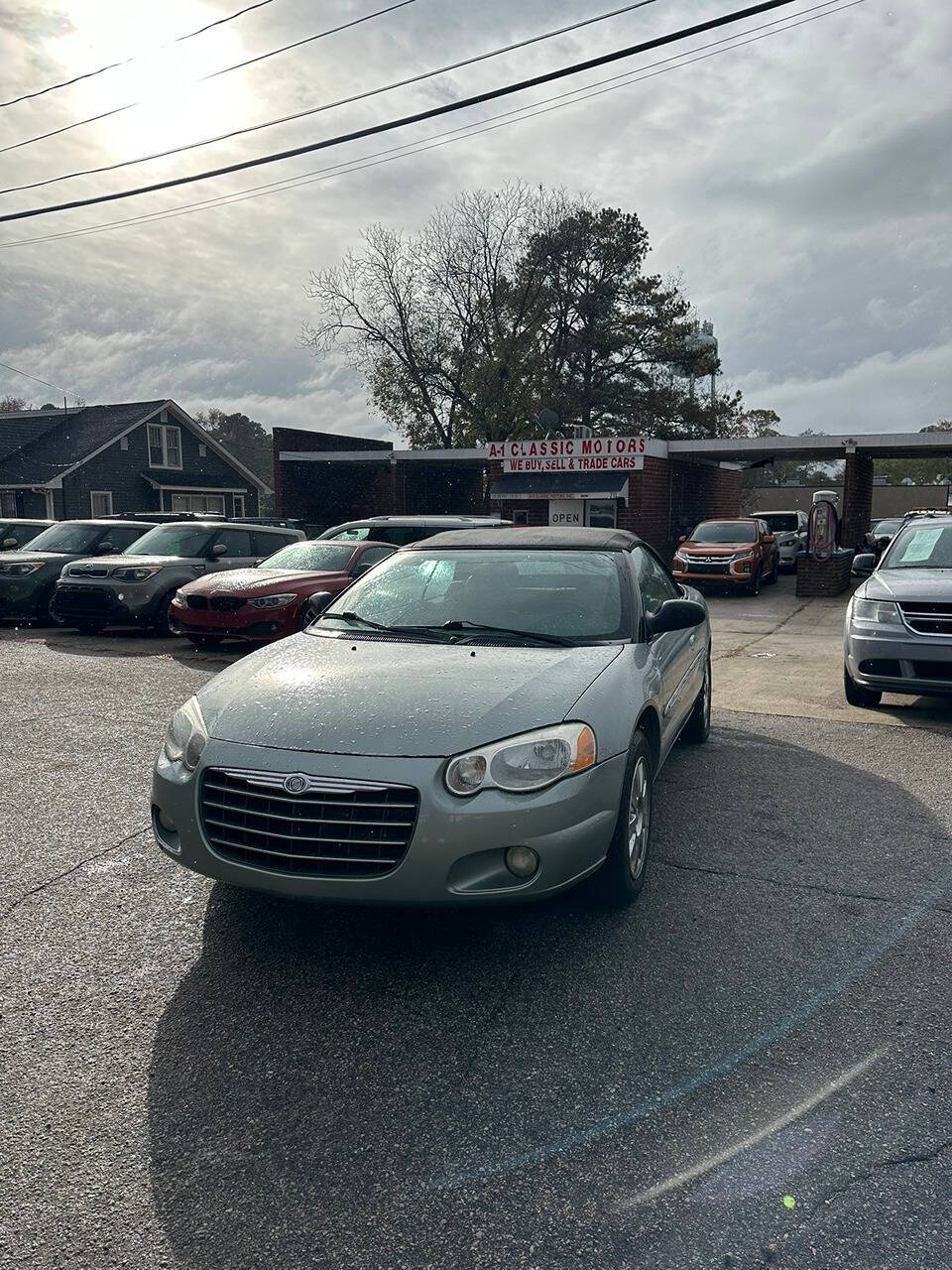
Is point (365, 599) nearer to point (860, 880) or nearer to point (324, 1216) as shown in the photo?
point (860, 880)

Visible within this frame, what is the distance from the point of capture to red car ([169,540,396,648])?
10289mm

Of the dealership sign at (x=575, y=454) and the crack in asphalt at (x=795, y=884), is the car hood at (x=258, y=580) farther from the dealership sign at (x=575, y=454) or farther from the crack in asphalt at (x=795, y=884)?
the dealership sign at (x=575, y=454)

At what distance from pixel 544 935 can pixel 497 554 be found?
2099 mm

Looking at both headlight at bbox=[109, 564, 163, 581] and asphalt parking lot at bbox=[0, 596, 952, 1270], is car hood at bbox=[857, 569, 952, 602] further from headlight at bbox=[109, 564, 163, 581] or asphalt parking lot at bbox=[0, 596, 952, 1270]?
headlight at bbox=[109, 564, 163, 581]

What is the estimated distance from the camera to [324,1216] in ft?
6.96

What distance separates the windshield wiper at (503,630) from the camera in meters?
4.04

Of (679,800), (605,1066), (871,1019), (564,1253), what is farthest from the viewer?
(679,800)

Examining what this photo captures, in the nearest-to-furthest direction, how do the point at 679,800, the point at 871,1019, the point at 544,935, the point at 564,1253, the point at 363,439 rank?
the point at 564,1253 → the point at 871,1019 → the point at 544,935 → the point at 679,800 → the point at 363,439

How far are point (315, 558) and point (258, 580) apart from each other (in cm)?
107

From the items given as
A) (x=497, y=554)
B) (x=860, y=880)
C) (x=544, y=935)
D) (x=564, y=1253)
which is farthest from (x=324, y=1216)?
(x=497, y=554)

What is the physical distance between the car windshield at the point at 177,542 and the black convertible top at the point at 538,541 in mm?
8371

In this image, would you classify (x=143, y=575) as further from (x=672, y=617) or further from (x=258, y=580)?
(x=672, y=617)

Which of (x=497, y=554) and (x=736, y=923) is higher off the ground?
(x=497, y=554)

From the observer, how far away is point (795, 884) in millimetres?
4004
